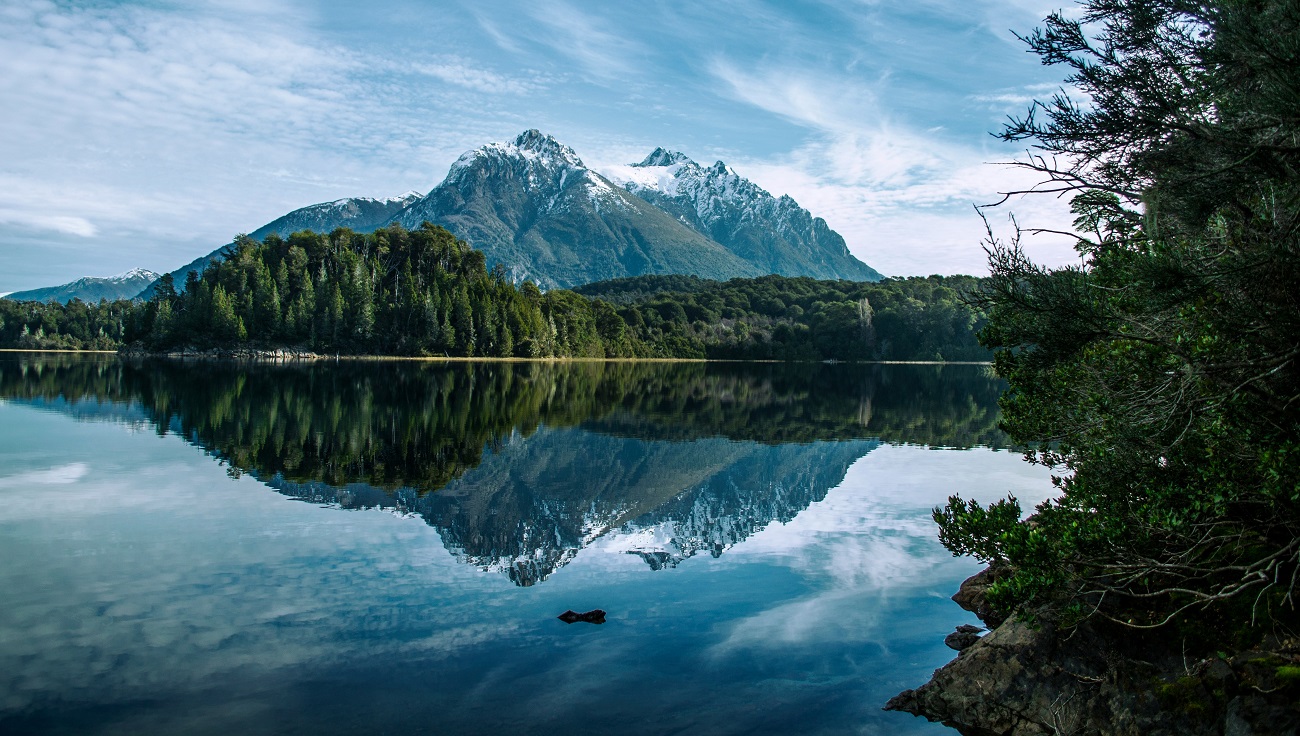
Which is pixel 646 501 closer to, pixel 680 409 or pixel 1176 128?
pixel 1176 128

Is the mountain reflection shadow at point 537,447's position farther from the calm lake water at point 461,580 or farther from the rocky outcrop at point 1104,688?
the rocky outcrop at point 1104,688

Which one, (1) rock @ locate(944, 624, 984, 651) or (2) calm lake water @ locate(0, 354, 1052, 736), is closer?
(2) calm lake water @ locate(0, 354, 1052, 736)

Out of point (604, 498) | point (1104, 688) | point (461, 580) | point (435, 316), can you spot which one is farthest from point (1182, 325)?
point (435, 316)

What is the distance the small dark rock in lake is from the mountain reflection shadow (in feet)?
7.44

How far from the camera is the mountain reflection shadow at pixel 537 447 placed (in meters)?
18.8

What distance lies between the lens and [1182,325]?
8.72 meters

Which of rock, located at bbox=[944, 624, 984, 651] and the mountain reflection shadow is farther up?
the mountain reflection shadow

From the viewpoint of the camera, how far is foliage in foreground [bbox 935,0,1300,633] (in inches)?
300

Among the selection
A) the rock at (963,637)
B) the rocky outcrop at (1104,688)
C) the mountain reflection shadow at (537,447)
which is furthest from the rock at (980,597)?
the mountain reflection shadow at (537,447)

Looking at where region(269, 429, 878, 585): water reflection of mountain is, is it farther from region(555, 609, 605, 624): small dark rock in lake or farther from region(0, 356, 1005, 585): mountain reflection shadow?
region(555, 609, 605, 624): small dark rock in lake

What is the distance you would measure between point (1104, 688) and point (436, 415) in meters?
35.4

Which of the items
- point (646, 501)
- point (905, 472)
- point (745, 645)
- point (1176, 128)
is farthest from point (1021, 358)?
point (905, 472)

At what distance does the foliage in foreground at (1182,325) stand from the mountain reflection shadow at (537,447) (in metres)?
8.48

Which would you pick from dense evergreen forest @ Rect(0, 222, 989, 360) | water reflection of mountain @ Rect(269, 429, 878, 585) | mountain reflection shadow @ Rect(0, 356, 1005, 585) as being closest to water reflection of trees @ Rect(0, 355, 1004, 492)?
mountain reflection shadow @ Rect(0, 356, 1005, 585)
